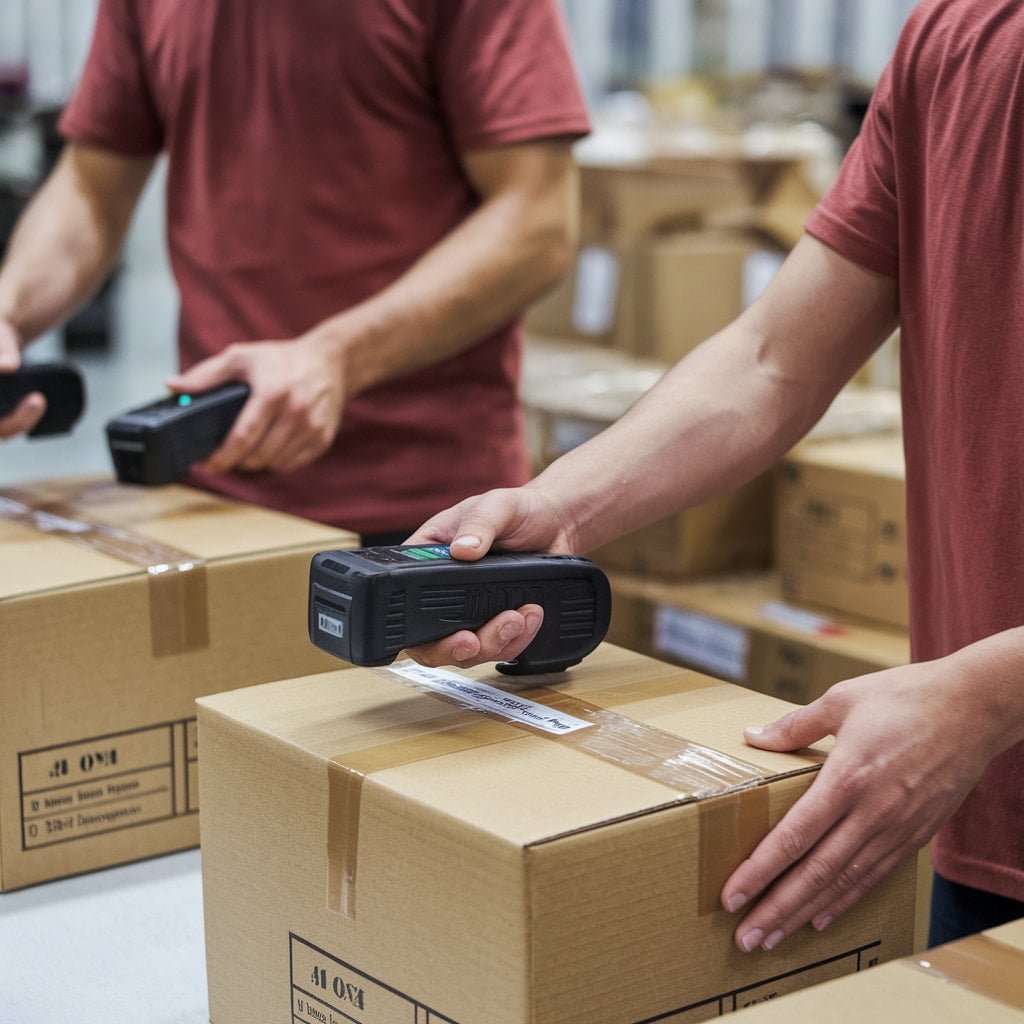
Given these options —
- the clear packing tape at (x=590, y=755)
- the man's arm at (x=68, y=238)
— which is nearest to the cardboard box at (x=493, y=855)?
the clear packing tape at (x=590, y=755)

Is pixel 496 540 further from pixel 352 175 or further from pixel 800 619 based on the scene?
pixel 800 619

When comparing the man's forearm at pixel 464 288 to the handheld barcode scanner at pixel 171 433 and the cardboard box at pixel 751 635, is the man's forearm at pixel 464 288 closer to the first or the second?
the handheld barcode scanner at pixel 171 433

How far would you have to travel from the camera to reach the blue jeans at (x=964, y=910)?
1.13m

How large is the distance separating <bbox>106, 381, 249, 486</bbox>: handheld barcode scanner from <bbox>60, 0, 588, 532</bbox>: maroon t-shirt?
0.80ft

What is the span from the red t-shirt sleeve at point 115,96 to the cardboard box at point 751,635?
1.00m

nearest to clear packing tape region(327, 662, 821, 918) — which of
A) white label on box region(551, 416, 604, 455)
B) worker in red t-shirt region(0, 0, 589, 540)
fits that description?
worker in red t-shirt region(0, 0, 589, 540)

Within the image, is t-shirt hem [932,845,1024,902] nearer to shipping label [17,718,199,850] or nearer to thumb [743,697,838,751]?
thumb [743,697,838,751]

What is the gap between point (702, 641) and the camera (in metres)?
2.40

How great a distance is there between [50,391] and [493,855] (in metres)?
1.01

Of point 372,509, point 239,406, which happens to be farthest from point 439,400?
point 239,406

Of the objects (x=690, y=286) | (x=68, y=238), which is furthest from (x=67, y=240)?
(x=690, y=286)

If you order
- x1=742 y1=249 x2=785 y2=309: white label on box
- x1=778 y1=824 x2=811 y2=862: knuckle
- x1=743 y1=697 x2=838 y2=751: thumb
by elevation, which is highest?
x1=742 y1=249 x2=785 y2=309: white label on box

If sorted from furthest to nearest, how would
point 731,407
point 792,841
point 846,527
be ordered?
point 846,527 < point 731,407 < point 792,841

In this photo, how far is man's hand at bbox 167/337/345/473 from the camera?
1.49 m
